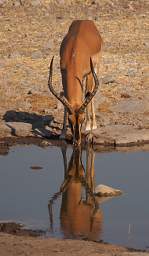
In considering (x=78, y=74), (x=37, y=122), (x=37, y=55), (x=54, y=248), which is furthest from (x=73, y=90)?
(x=37, y=55)

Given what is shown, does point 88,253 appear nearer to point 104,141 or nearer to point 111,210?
point 111,210

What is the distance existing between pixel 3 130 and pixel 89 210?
3898 mm

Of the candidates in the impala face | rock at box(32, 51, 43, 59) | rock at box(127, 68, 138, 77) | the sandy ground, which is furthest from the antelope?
rock at box(32, 51, 43, 59)

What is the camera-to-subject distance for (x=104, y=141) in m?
12.2

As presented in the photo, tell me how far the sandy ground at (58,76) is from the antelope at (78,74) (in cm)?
52

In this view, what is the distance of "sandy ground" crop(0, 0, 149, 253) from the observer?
12.2 m

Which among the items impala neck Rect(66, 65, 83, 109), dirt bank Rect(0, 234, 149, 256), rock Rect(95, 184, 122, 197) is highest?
impala neck Rect(66, 65, 83, 109)

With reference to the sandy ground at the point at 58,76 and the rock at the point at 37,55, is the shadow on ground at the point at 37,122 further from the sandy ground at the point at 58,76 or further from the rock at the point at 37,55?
the rock at the point at 37,55

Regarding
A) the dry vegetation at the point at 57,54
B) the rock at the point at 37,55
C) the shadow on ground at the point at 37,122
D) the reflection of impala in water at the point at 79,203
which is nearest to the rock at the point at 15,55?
the dry vegetation at the point at 57,54

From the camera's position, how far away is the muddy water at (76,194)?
844 cm

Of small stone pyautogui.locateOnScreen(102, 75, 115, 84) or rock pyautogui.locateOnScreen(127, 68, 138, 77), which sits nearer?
small stone pyautogui.locateOnScreen(102, 75, 115, 84)

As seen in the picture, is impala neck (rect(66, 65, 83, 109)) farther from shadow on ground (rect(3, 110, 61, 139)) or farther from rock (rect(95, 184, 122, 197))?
rock (rect(95, 184, 122, 197))

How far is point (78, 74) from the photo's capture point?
12406 millimetres

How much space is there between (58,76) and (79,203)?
7.40 m
